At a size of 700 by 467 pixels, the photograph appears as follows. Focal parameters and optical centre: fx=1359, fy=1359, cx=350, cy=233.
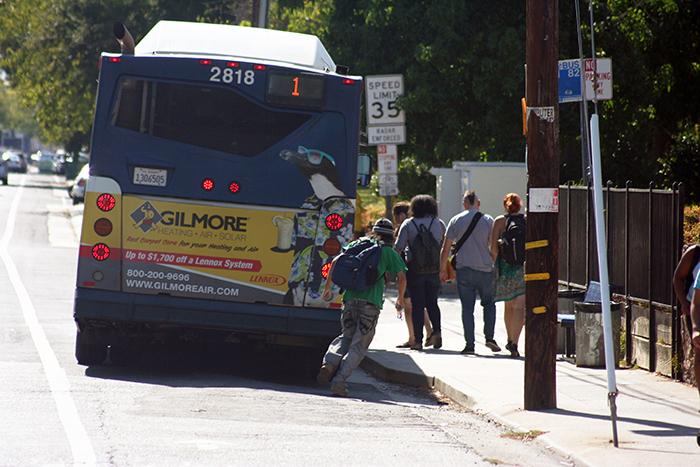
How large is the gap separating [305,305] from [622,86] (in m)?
13.9

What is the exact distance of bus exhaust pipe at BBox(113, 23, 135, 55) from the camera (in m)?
12.4

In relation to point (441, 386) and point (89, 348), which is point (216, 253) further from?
point (441, 386)

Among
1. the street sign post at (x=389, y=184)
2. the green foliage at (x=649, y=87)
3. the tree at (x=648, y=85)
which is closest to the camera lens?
the street sign post at (x=389, y=184)

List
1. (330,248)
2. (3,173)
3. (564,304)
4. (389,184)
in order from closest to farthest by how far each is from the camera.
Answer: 1. (330,248)
2. (564,304)
3. (389,184)
4. (3,173)

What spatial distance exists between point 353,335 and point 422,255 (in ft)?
9.80

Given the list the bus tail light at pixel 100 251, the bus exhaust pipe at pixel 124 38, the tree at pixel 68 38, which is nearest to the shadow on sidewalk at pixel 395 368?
the bus tail light at pixel 100 251

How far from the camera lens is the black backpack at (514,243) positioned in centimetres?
1478

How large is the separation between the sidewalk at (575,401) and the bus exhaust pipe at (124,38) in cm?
419

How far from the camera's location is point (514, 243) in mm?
14766

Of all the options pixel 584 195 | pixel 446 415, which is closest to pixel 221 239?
pixel 446 415

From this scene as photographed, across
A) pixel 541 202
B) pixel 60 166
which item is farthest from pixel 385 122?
pixel 60 166

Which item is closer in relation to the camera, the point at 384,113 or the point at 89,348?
the point at 89,348

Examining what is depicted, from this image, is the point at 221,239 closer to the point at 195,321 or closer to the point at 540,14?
the point at 195,321

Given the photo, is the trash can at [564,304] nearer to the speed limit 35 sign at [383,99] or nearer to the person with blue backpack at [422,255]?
the person with blue backpack at [422,255]
